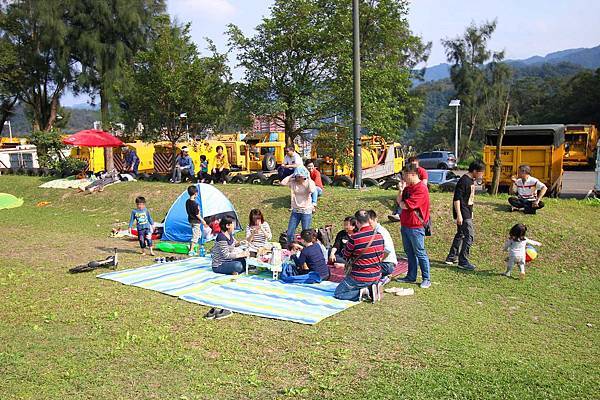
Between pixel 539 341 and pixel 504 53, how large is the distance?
3920 cm

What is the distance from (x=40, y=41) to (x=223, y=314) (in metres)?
33.4

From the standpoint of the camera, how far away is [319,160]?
64.8ft

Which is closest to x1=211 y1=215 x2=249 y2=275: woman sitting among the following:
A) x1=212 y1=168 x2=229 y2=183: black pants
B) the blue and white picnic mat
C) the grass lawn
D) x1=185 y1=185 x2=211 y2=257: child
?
the blue and white picnic mat

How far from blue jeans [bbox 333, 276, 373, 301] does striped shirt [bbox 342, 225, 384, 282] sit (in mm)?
60

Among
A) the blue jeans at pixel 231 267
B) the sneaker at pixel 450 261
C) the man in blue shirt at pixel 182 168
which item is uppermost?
the man in blue shirt at pixel 182 168

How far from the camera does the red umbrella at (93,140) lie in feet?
68.8

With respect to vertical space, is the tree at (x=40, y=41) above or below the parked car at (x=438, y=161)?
above

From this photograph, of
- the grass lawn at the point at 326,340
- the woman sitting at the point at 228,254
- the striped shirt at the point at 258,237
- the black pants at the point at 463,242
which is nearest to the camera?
the grass lawn at the point at 326,340

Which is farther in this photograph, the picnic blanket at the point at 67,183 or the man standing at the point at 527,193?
the picnic blanket at the point at 67,183

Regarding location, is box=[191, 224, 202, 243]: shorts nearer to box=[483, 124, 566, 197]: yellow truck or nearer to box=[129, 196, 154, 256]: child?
box=[129, 196, 154, 256]: child

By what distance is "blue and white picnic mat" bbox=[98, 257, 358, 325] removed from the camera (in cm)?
708

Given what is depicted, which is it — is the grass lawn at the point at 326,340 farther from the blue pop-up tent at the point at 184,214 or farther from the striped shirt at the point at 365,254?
the blue pop-up tent at the point at 184,214

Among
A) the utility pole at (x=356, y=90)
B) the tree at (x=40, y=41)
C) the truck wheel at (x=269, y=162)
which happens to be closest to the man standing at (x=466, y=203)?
the utility pole at (x=356, y=90)

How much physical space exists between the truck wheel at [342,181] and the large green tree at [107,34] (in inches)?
802
